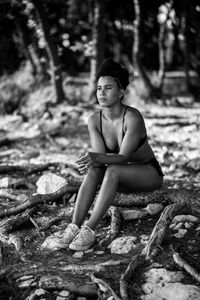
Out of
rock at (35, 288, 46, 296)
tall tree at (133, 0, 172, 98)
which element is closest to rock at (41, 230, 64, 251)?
rock at (35, 288, 46, 296)

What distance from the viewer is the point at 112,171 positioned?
4.43m

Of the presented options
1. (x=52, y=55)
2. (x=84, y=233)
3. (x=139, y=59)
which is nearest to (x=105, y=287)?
(x=84, y=233)

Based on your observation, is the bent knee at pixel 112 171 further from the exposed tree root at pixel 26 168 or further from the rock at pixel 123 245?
the exposed tree root at pixel 26 168

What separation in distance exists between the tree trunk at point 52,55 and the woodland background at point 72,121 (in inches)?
1.1

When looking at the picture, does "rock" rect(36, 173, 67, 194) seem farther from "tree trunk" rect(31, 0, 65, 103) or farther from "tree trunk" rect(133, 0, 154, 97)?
"tree trunk" rect(133, 0, 154, 97)

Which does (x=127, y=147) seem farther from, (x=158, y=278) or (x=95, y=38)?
(x=95, y=38)

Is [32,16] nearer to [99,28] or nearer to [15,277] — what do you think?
[99,28]

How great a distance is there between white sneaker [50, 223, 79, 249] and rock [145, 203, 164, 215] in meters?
0.88

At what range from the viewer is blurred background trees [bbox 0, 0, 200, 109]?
12.5 meters

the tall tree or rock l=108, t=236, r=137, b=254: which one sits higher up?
the tall tree

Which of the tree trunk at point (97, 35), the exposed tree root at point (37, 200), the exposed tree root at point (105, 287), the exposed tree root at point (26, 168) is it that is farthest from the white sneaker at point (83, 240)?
the tree trunk at point (97, 35)

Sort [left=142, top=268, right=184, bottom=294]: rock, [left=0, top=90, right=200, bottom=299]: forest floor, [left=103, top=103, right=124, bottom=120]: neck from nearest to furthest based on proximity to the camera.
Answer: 1. [left=142, top=268, right=184, bottom=294]: rock
2. [left=0, top=90, right=200, bottom=299]: forest floor
3. [left=103, top=103, right=124, bottom=120]: neck

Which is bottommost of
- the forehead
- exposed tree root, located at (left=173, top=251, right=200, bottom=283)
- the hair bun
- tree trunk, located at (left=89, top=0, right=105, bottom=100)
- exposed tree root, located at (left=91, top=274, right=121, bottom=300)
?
exposed tree root, located at (left=91, top=274, right=121, bottom=300)

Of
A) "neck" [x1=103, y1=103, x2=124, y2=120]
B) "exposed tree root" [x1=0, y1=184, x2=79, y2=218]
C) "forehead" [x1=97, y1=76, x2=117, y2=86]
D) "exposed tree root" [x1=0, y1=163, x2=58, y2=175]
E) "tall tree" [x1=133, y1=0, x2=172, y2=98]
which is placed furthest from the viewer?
"tall tree" [x1=133, y1=0, x2=172, y2=98]
